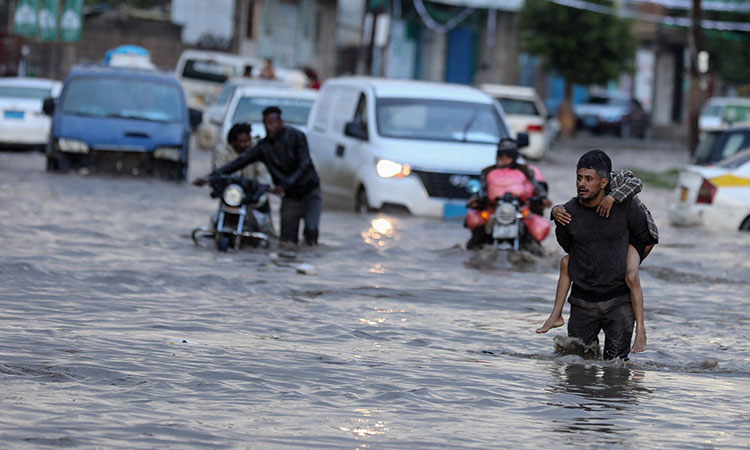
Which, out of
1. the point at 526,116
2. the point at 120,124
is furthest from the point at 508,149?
the point at 526,116

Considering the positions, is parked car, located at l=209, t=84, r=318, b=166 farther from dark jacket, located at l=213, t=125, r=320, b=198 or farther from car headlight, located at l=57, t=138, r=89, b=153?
dark jacket, located at l=213, t=125, r=320, b=198

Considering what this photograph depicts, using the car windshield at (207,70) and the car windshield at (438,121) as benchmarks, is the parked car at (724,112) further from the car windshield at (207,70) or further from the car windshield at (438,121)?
the car windshield at (438,121)

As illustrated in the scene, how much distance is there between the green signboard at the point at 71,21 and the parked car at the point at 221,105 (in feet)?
38.4

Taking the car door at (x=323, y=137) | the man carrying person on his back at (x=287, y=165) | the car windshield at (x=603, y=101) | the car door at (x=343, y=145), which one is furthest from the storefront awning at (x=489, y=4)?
the man carrying person on his back at (x=287, y=165)

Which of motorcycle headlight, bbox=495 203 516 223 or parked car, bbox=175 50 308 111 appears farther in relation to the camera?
parked car, bbox=175 50 308 111

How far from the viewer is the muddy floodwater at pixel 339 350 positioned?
6297mm

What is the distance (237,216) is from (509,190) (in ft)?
7.95

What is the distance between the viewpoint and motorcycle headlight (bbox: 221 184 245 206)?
13.1m

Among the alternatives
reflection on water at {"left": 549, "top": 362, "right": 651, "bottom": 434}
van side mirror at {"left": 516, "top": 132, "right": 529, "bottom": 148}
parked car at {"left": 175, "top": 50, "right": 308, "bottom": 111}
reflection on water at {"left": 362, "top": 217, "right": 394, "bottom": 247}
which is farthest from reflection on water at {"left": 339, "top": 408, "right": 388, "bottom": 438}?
parked car at {"left": 175, "top": 50, "right": 308, "bottom": 111}

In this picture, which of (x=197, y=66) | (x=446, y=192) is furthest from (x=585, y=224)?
(x=197, y=66)

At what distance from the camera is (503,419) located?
21.9ft

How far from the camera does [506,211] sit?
13383mm

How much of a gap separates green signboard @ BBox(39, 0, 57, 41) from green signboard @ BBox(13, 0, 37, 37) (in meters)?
0.26

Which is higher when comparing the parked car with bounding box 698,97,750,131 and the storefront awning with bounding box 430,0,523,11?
the storefront awning with bounding box 430,0,523,11
